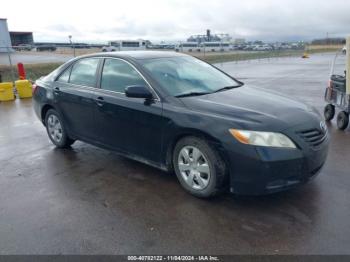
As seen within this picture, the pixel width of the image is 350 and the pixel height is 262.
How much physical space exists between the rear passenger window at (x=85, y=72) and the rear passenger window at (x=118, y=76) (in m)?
0.24

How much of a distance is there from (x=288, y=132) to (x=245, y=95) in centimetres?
98

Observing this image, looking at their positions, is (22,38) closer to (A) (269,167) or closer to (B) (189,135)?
(B) (189,135)

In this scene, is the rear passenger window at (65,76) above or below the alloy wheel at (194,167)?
above

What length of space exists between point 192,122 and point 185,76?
3.44ft

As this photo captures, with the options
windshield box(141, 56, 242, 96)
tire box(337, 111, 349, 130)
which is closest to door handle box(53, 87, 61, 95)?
windshield box(141, 56, 242, 96)

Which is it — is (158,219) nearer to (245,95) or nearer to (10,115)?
(245,95)

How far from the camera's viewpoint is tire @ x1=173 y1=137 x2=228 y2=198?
3.57 metres

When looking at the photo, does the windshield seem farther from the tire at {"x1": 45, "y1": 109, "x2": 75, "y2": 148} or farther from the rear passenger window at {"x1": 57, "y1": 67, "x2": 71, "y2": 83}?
the tire at {"x1": 45, "y1": 109, "x2": 75, "y2": 148}

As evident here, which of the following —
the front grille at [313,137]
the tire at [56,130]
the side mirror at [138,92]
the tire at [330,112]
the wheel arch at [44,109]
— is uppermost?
the side mirror at [138,92]

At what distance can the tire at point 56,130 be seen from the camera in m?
5.66

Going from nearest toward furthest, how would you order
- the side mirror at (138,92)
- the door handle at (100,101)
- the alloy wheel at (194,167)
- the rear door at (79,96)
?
the alloy wheel at (194,167), the side mirror at (138,92), the door handle at (100,101), the rear door at (79,96)

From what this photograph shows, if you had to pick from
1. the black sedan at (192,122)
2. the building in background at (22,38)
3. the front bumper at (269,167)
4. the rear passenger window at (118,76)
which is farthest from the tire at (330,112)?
the building in background at (22,38)

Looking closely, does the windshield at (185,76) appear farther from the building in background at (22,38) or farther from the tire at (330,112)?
the building in background at (22,38)

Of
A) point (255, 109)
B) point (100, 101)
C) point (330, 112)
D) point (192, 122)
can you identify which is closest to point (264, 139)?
point (255, 109)
